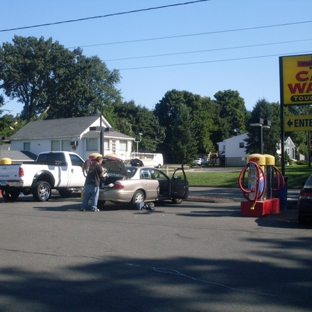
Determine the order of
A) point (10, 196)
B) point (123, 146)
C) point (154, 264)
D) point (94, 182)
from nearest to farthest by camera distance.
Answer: point (154, 264) → point (94, 182) → point (10, 196) → point (123, 146)

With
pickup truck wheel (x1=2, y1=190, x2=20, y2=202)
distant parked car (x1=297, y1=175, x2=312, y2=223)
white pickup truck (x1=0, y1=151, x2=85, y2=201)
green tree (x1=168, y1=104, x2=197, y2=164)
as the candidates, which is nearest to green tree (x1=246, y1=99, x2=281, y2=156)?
green tree (x1=168, y1=104, x2=197, y2=164)

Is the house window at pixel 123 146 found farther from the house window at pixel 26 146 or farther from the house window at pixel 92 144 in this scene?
the house window at pixel 26 146

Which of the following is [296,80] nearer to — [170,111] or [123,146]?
[123,146]

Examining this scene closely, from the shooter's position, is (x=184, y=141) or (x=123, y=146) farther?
(x=184, y=141)

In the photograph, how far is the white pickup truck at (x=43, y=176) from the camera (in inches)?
728

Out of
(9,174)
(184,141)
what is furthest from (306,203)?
(184,141)

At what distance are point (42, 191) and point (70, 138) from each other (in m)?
29.6

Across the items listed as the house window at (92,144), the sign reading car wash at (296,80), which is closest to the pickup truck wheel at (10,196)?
the sign reading car wash at (296,80)

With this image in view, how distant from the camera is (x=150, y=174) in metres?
17.2

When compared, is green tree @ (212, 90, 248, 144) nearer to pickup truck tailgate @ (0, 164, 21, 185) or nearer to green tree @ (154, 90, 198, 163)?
green tree @ (154, 90, 198, 163)

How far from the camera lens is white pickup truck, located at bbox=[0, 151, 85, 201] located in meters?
18.5

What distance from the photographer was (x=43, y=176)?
19.3m

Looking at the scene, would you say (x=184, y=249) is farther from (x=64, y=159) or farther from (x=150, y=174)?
(x=64, y=159)

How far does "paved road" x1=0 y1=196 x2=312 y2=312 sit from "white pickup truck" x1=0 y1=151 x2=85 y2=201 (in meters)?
5.12
